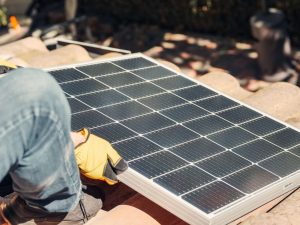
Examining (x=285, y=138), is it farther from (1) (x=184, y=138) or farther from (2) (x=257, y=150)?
(1) (x=184, y=138)

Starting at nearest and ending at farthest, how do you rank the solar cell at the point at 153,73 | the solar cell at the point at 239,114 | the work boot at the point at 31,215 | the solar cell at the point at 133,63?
the work boot at the point at 31,215 < the solar cell at the point at 239,114 < the solar cell at the point at 153,73 < the solar cell at the point at 133,63

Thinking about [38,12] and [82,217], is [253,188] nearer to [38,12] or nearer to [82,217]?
[82,217]

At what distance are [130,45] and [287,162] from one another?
12.8m

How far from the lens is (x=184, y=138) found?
5055 millimetres

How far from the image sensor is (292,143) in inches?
211

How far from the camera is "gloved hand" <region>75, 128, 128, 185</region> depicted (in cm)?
420

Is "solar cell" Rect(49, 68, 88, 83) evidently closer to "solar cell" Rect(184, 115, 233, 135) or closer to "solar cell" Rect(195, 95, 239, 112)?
"solar cell" Rect(195, 95, 239, 112)

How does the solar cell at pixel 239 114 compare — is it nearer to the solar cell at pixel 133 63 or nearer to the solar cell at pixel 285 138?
the solar cell at pixel 285 138

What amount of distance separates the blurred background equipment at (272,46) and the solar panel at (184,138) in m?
7.97

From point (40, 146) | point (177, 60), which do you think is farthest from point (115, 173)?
point (177, 60)

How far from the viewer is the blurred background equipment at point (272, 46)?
14.2 m

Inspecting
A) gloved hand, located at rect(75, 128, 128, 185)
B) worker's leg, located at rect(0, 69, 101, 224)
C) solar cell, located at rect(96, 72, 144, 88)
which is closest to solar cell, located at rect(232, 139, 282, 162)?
gloved hand, located at rect(75, 128, 128, 185)

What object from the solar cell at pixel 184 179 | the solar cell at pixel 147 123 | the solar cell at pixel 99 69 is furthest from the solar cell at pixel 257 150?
the solar cell at pixel 99 69

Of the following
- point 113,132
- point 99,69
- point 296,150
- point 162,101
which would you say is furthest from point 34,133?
point 99,69
